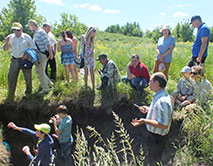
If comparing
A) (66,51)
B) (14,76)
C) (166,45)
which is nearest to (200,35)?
(166,45)

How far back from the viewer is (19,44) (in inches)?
179

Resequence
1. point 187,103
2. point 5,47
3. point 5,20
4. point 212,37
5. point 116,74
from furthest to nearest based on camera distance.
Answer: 1. point 212,37
2. point 5,20
3. point 116,74
4. point 5,47
5. point 187,103

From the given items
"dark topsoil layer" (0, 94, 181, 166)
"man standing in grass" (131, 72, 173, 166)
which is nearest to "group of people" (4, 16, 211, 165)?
"man standing in grass" (131, 72, 173, 166)

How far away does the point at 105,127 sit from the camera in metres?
5.08

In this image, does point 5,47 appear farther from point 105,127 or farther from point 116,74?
point 105,127

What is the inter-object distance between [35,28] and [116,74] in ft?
7.10

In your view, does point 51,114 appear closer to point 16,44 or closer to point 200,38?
point 16,44

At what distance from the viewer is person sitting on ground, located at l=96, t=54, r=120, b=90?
15.3ft

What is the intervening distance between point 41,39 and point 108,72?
5.79 feet

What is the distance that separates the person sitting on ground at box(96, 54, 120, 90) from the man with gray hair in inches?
51.1

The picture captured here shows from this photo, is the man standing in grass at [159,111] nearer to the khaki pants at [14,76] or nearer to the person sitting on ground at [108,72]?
the person sitting on ground at [108,72]

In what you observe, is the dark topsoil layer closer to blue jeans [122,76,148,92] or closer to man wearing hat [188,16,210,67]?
blue jeans [122,76,148,92]

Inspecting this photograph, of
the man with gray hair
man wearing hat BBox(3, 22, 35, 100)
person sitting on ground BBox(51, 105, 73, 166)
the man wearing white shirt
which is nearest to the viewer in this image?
person sitting on ground BBox(51, 105, 73, 166)

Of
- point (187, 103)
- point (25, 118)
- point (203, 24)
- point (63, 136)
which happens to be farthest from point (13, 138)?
point (203, 24)
